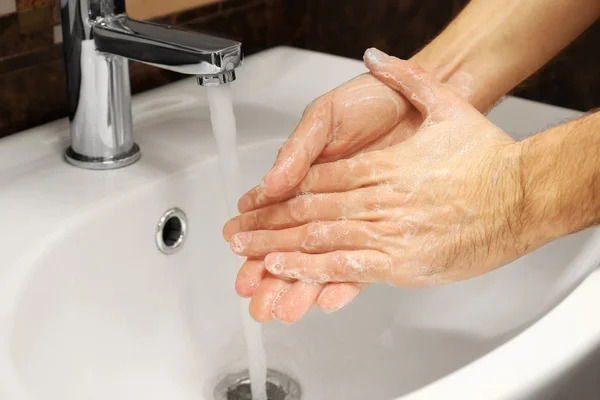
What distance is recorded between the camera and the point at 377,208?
0.61 m

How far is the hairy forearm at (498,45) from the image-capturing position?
0.74 meters

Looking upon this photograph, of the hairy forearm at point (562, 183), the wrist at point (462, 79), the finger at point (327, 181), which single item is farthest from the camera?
the wrist at point (462, 79)

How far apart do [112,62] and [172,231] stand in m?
0.16

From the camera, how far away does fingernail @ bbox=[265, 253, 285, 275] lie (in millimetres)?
611

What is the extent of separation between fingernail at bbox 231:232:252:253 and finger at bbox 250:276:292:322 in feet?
0.13

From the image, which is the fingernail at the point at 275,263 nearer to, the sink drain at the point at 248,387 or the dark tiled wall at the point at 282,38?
the sink drain at the point at 248,387

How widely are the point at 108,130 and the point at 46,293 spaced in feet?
0.57

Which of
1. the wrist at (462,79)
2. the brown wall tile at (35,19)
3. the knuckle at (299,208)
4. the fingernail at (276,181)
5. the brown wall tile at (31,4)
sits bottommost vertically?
the knuckle at (299,208)

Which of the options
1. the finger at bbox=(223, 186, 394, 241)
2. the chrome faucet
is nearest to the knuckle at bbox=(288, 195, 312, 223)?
the finger at bbox=(223, 186, 394, 241)

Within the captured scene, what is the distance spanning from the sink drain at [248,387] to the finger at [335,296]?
0.51ft

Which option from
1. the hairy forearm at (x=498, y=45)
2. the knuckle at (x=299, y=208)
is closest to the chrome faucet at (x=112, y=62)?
the knuckle at (x=299, y=208)

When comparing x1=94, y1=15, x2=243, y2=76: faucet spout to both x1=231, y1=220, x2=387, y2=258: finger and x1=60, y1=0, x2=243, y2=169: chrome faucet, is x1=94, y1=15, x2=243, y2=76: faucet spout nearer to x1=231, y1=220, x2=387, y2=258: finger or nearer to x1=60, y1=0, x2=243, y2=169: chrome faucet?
x1=60, y1=0, x2=243, y2=169: chrome faucet

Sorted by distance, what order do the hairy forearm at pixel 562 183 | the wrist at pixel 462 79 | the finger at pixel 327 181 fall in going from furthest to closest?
the wrist at pixel 462 79 → the finger at pixel 327 181 → the hairy forearm at pixel 562 183

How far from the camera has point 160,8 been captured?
2.88 feet
